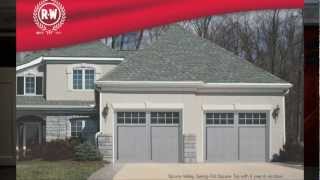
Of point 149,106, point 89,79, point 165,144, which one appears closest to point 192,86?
point 149,106

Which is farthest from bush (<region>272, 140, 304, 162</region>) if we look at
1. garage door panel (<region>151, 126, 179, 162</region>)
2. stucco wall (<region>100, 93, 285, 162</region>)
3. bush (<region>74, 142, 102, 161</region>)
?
bush (<region>74, 142, 102, 161</region>)

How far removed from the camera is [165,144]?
208 inches

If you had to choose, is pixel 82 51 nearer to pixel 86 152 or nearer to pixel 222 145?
pixel 86 152

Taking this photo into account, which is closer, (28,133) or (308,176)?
(28,133)

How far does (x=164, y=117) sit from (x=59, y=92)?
899 mm

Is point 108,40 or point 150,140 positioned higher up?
point 108,40

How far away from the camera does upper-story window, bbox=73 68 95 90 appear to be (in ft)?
17.0

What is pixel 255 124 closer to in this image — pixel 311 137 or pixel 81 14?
pixel 311 137

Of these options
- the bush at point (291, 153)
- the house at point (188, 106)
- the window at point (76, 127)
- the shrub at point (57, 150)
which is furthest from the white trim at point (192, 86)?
the shrub at point (57, 150)

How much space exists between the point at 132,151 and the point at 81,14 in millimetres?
1209

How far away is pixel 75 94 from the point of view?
17.2 feet

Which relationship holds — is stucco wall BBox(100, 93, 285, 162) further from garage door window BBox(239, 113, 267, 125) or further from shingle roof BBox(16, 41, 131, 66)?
shingle roof BBox(16, 41, 131, 66)

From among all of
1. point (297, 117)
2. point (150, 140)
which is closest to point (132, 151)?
point (150, 140)

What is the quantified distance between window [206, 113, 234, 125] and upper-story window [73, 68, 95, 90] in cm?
101
